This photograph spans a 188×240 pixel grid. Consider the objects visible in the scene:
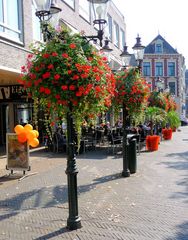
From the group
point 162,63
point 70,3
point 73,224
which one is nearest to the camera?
point 73,224

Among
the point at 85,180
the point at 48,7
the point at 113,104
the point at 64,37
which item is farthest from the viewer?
the point at 113,104

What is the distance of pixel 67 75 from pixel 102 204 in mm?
2863

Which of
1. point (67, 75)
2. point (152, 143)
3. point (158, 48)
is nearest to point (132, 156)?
point (67, 75)

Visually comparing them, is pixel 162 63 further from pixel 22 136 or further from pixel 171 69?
pixel 22 136

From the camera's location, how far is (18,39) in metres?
12.4

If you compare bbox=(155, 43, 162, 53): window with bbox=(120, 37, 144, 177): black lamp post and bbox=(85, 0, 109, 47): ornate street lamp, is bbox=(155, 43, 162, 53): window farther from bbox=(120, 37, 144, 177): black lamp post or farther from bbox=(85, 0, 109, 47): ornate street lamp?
bbox=(85, 0, 109, 47): ornate street lamp

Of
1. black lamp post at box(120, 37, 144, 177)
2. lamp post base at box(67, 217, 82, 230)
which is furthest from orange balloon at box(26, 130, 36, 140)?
lamp post base at box(67, 217, 82, 230)

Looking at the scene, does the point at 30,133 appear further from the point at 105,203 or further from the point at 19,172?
the point at 105,203

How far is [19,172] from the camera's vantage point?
372 inches

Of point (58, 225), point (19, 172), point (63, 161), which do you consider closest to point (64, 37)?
point (58, 225)

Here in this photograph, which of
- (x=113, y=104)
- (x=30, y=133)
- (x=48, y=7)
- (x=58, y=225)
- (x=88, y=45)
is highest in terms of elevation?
(x=48, y=7)

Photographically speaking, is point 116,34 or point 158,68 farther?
point 158,68

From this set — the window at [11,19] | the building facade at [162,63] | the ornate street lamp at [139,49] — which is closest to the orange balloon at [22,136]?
the ornate street lamp at [139,49]

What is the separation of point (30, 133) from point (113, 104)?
316cm
